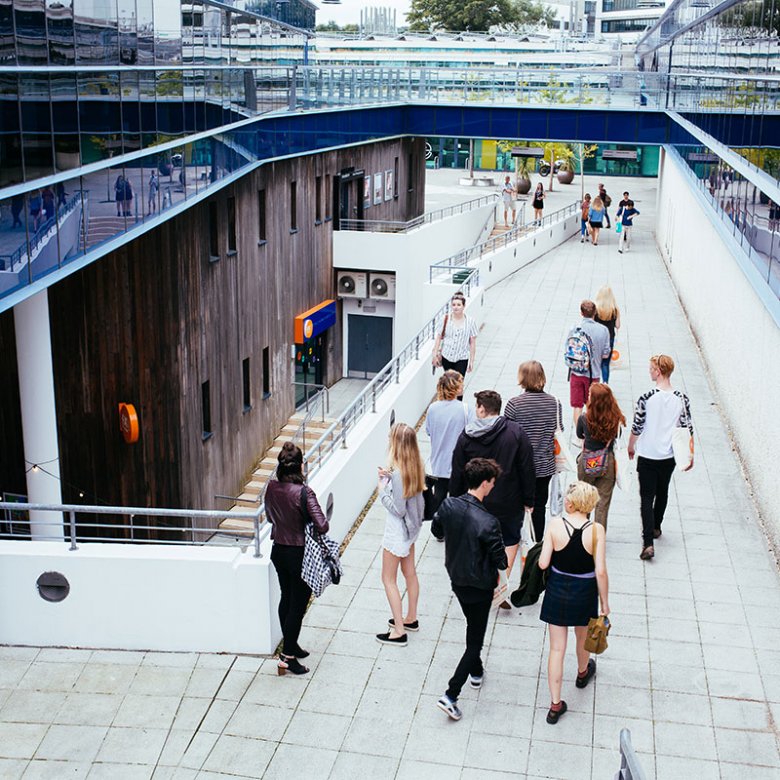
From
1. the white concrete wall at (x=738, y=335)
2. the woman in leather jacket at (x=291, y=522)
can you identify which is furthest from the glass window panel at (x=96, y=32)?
the white concrete wall at (x=738, y=335)

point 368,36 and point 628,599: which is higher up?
point 368,36

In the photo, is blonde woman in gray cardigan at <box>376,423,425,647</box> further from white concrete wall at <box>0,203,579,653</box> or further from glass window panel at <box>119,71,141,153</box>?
glass window panel at <box>119,71,141,153</box>

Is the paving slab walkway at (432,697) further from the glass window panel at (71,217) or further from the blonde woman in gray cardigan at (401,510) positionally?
the glass window panel at (71,217)

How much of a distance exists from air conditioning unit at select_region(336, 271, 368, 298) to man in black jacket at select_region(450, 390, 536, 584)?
22241 millimetres

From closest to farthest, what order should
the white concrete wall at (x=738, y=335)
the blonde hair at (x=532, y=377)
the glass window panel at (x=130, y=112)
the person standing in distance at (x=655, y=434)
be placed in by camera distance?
the blonde hair at (x=532, y=377), the person standing in distance at (x=655, y=434), the white concrete wall at (x=738, y=335), the glass window panel at (x=130, y=112)

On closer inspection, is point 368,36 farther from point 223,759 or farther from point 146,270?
point 223,759

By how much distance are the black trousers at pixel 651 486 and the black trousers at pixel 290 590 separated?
350cm

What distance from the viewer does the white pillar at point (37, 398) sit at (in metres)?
12.0

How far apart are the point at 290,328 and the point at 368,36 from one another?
62.0 meters

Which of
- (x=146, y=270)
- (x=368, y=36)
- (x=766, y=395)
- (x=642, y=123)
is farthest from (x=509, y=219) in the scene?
(x=368, y=36)

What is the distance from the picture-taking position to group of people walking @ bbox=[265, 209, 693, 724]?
7.20 meters

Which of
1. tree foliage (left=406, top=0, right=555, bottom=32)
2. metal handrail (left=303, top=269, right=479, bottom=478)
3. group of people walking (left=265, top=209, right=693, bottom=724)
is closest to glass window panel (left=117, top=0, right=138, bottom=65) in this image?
metal handrail (left=303, top=269, right=479, bottom=478)

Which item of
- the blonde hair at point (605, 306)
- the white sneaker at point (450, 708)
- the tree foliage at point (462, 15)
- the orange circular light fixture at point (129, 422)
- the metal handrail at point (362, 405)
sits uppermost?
the tree foliage at point (462, 15)

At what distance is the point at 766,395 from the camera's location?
39.9 ft
